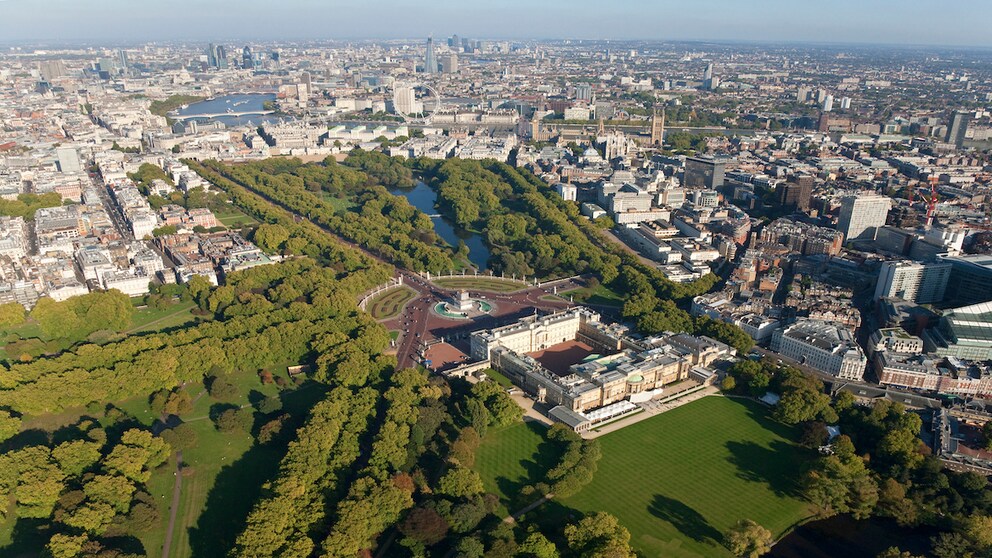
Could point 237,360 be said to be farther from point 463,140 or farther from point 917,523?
point 463,140

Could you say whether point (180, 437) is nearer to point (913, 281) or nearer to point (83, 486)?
point (83, 486)

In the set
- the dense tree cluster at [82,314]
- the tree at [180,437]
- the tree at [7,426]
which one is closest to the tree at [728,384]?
the tree at [180,437]

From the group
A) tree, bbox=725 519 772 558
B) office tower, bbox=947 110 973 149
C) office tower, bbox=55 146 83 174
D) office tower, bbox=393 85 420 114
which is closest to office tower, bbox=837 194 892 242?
tree, bbox=725 519 772 558

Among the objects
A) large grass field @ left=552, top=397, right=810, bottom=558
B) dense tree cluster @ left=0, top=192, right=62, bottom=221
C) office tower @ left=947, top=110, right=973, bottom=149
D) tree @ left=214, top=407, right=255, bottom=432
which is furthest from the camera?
office tower @ left=947, top=110, right=973, bottom=149

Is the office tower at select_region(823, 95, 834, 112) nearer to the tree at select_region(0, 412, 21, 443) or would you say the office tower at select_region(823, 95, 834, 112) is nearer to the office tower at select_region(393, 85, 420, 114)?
the office tower at select_region(393, 85, 420, 114)

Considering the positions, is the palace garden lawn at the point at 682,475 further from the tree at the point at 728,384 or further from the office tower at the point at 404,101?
the office tower at the point at 404,101

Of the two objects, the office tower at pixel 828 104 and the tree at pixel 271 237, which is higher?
the office tower at pixel 828 104
